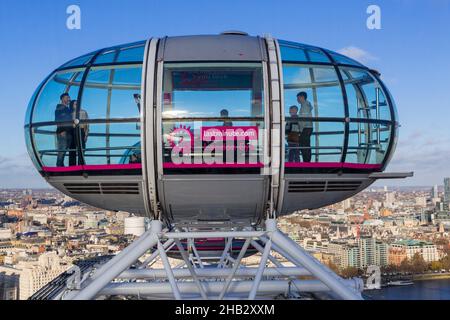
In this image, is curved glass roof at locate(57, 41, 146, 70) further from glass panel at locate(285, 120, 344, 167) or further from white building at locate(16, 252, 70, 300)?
white building at locate(16, 252, 70, 300)

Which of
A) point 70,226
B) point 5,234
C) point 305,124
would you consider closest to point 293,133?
point 305,124

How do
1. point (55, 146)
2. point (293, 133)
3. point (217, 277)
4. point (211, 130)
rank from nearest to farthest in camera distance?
point (211, 130), point (293, 133), point (55, 146), point (217, 277)

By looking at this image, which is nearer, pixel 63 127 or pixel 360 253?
pixel 63 127

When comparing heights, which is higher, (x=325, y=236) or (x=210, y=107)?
(x=210, y=107)

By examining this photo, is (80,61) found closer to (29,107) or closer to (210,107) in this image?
(29,107)

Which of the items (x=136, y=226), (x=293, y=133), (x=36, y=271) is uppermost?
(x=293, y=133)

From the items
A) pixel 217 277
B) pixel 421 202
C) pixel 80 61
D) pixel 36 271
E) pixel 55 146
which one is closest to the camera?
pixel 55 146
